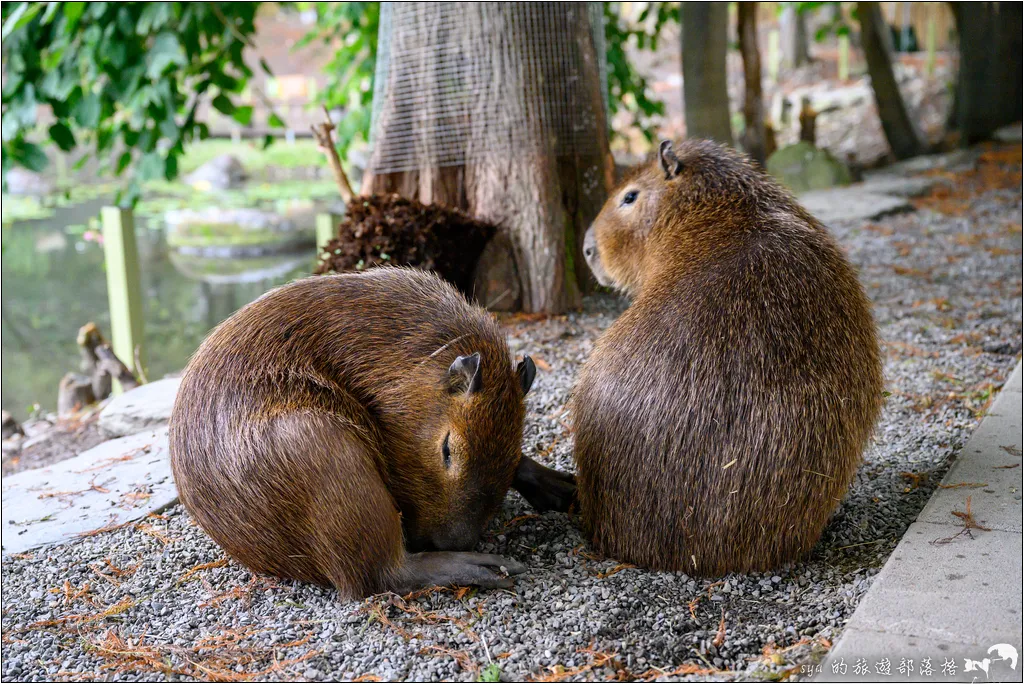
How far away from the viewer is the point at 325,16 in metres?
7.45

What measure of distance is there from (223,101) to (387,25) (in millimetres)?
1528

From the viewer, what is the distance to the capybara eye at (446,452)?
2.62 m

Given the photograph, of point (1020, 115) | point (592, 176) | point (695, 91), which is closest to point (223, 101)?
point (592, 176)

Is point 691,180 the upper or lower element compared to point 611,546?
upper

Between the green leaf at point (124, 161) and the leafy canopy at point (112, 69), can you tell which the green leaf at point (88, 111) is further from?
the green leaf at point (124, 161)

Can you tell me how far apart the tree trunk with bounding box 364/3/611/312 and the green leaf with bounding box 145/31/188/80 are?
3.96ft

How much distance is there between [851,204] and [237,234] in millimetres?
9824

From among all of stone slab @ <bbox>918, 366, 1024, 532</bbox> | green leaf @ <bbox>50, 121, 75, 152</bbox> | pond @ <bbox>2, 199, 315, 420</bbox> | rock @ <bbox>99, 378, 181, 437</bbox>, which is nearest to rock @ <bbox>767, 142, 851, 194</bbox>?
pond @ <bbox>2, 199, 315, 420</bbox>

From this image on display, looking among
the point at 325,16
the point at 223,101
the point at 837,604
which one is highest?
the point at 325,16

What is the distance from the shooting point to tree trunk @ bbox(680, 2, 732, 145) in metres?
9.13

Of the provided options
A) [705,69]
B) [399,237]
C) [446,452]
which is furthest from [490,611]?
[705,69]

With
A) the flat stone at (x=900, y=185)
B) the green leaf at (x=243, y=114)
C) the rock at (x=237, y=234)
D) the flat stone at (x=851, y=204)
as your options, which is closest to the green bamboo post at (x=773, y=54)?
the flat stone at (x=900, y=185)

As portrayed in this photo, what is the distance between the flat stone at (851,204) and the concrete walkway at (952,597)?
5460 millimetres

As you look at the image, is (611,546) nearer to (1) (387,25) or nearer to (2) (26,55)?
(1) (387,25)
